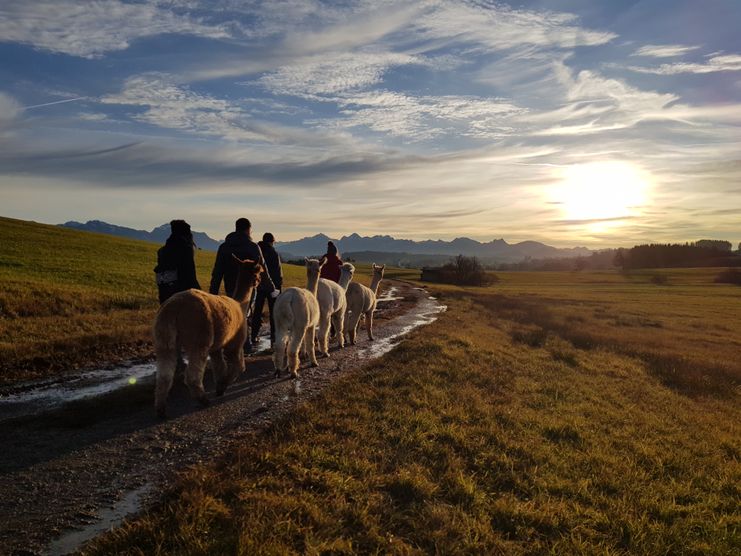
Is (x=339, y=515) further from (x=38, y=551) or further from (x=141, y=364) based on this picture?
(x=141, y=364)

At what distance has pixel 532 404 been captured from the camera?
970 cm

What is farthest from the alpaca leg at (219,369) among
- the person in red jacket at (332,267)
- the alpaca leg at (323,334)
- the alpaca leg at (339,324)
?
the person in red jacket at (332,267)

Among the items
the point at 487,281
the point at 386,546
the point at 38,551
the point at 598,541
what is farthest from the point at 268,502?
the point at 487,281

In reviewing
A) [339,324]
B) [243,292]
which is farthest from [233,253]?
[339,324]

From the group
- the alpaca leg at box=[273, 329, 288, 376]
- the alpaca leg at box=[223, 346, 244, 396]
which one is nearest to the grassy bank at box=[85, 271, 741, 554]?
the alpaca leg at box=[273, 329, 288, 376]

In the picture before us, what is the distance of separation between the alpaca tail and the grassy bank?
5.99ft

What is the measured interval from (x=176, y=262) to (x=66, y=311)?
30.3ft

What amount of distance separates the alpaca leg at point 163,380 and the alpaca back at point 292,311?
9.16 feet

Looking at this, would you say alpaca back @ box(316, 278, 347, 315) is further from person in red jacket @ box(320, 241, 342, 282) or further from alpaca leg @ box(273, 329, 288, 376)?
alpaca leg @ box(273, 329, 288, 376)

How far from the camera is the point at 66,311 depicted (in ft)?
53.4

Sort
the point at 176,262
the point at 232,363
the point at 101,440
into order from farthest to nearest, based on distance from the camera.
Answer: the point at 176,262 → the point at 232,363 → the point at 101,440

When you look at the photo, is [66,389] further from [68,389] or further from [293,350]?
[293,350]

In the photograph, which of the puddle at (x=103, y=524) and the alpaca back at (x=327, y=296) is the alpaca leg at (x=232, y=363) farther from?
the puddle at (x=103, y=524)

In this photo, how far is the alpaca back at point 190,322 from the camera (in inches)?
287
